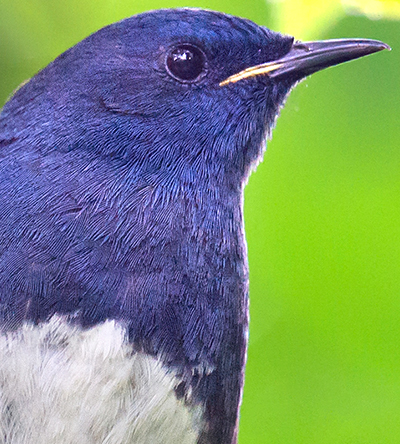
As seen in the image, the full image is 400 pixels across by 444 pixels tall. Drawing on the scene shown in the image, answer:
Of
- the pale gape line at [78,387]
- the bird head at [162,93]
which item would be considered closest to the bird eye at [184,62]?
the bird head at [162,93]

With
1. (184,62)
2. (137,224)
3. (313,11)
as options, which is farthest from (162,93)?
(313,11)

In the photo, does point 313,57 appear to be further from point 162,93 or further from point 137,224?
point 137,224

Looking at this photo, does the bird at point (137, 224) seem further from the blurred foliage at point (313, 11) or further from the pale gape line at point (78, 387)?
the blurred foliage at point (313, 11)

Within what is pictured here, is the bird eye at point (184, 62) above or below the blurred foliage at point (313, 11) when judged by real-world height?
below

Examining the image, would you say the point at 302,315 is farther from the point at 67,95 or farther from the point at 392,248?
the point at 67,95

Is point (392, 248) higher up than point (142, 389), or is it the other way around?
point (392, 248)

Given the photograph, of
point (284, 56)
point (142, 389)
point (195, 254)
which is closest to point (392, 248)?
point (284, 56)

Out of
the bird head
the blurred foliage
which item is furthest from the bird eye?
the blurred foliage
